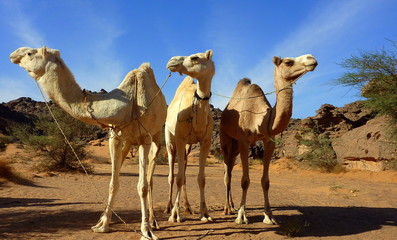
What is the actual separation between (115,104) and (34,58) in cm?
119

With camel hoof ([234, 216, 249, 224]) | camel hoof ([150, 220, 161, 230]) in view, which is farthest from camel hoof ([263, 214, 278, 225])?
camel hoof ([150, 220, 161, 230])

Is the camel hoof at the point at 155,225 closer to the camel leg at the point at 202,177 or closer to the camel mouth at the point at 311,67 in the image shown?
the camel leg at the point at 202,177

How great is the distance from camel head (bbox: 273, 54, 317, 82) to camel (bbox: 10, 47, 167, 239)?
219 centimetres

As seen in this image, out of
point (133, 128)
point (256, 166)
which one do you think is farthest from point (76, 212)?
point (256, 166)

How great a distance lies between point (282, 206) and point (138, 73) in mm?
5101

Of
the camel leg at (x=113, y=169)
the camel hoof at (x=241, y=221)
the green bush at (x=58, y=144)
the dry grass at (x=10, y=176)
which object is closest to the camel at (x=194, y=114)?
the camel hoof at (x=241, y=221)

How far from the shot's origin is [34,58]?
3.97m

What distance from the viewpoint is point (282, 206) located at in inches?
302

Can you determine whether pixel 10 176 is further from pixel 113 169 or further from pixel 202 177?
pixel 202 177

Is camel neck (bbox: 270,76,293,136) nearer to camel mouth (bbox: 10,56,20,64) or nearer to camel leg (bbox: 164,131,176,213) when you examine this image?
camel leg (bbox: 164,131,176,213)

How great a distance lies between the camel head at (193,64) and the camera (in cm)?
Result: 474

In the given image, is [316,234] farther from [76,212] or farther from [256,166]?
[256,166]

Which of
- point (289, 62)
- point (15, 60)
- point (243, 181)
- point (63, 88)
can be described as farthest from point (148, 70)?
point (243, 181)

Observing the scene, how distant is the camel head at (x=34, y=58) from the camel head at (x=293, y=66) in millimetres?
3633
